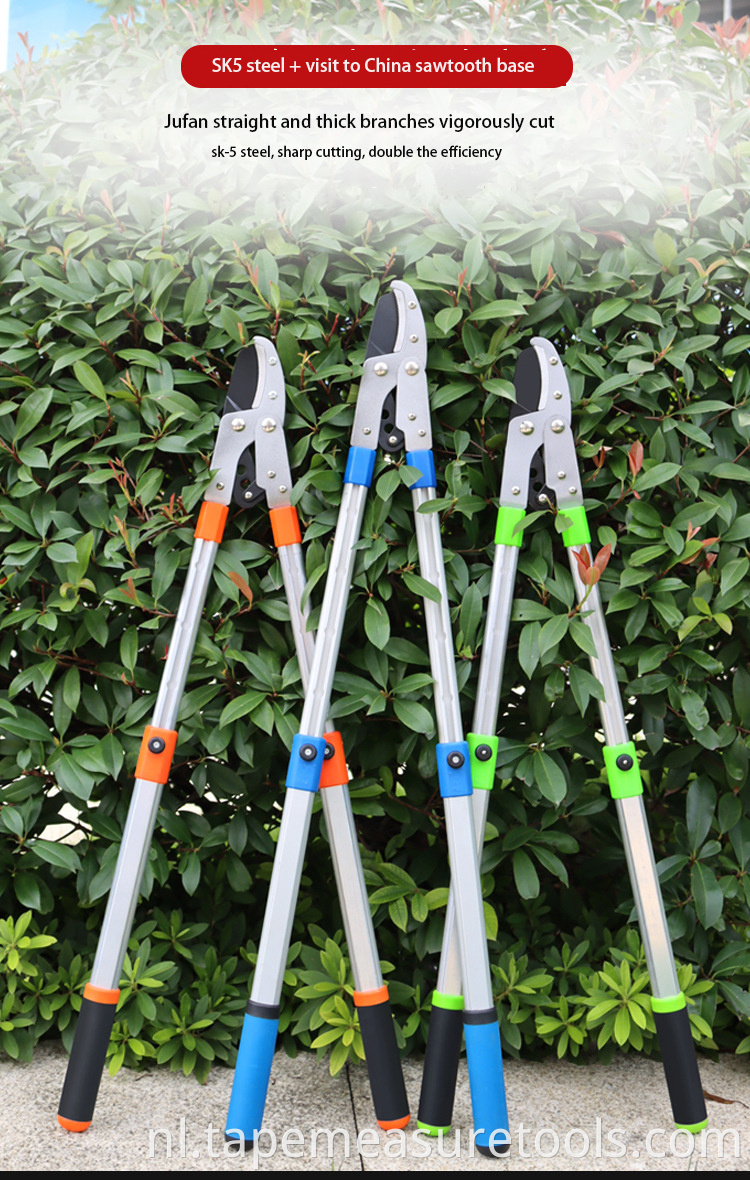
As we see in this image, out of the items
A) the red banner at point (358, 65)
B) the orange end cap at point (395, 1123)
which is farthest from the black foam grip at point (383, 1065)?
the red banner at point (358, 65)

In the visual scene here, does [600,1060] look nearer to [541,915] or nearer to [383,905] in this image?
[541,915]

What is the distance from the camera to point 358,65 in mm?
2205

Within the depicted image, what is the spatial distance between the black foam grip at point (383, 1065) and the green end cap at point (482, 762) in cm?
53

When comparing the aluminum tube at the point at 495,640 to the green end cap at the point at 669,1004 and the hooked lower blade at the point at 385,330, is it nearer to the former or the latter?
the hooked lower blade at the point at 385,330

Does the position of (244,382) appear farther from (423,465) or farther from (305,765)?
(305,765)

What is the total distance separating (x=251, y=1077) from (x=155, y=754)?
0.69m

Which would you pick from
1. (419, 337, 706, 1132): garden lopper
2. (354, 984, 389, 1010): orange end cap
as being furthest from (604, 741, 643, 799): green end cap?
(354, 984, 389, 1010): orange end cap

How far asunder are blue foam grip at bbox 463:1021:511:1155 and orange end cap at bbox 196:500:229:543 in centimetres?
118

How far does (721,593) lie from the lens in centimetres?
202

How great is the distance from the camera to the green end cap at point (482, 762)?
6.53 ft

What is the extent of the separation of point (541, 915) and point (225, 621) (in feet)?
3.75

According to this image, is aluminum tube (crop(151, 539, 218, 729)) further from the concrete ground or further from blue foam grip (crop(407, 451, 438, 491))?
the concrete ground

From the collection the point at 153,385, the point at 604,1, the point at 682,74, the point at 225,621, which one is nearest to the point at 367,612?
the point at 225,621

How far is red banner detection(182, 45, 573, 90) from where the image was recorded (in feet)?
7.19
